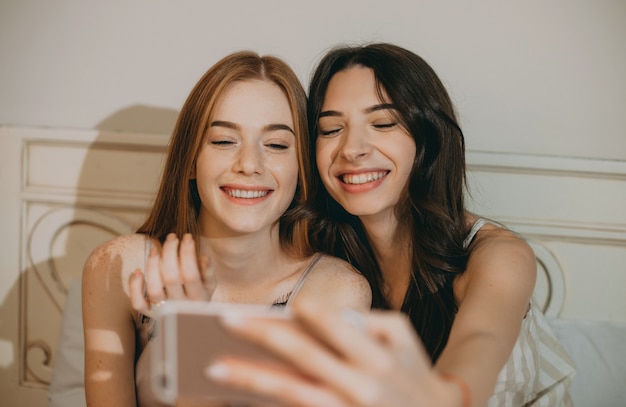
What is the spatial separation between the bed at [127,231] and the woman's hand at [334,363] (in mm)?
1147

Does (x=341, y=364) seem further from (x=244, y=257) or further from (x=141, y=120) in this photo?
(x=141, y=120)

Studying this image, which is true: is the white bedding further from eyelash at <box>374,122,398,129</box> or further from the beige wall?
eyelash at <box>374,122,398,129</box>

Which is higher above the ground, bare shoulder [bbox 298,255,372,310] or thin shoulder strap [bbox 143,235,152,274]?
thin shoulder strap [bbox 143,235,152,274]

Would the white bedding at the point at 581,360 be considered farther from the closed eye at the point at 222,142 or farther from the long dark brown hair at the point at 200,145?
the closed eye at the point at 222,142

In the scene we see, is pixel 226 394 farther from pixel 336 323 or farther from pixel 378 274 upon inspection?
pixel 378 274

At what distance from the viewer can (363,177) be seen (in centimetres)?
129

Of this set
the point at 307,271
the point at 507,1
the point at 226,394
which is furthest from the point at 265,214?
the point at 507,1

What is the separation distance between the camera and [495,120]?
170cm

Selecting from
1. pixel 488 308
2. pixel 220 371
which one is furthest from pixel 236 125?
pixel 220 371

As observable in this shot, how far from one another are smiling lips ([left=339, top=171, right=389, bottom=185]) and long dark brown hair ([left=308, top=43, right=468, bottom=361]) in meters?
0.11

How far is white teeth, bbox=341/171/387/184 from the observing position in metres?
1.29

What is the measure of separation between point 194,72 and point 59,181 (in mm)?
603

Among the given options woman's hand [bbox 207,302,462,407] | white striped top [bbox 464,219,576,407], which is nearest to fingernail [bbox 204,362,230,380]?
woman's hand [bbox 207,302,462,407]

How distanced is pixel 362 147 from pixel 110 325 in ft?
2.32
